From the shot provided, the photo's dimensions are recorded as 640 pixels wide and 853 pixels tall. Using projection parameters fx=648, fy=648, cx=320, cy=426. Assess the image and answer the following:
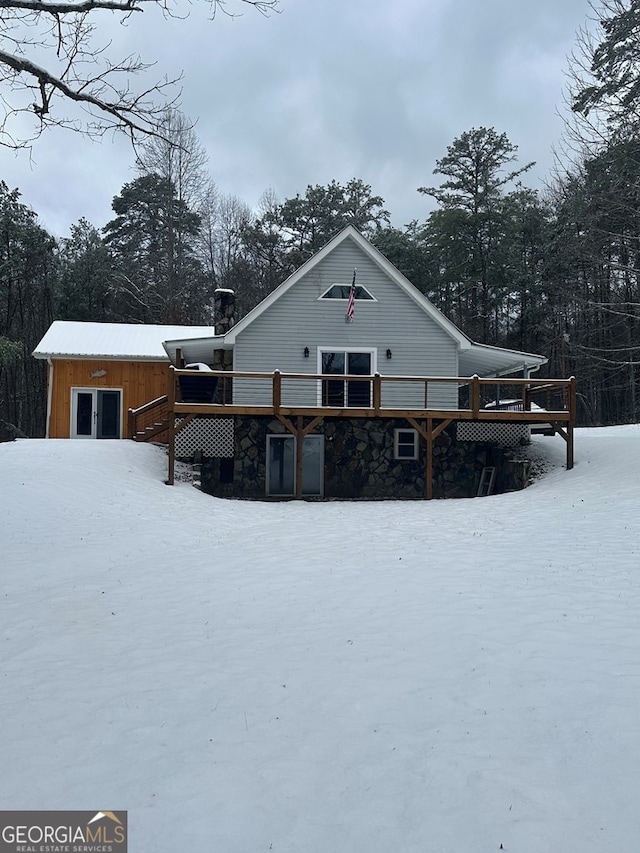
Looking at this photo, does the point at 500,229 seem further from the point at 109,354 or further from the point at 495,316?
the point at 109,354

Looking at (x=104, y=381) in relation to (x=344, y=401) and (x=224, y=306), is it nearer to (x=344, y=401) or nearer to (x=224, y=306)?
(x=224, y=306)

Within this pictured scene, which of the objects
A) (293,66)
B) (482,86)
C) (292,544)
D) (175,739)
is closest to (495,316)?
(482,86)

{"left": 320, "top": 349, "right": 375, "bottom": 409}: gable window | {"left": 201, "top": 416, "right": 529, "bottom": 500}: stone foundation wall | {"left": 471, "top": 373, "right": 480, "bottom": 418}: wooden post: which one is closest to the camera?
{"left": 471, "top": 373, "right": 480, "bottom": 418}: wooden post

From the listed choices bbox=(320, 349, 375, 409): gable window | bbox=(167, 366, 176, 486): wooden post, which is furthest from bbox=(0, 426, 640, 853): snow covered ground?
bbox=(320, 349, 375, 409): gable window

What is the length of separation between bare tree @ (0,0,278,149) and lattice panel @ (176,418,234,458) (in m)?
7.88

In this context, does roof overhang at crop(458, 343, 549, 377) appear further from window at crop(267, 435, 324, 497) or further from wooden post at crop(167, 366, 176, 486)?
wooden post at crop(167, 366, 176, 486)

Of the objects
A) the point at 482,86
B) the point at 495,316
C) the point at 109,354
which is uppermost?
the point at 482,86

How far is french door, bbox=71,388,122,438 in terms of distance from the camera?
2067 cm

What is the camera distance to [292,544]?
31.7 ft

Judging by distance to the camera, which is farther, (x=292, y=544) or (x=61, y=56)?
Answer: (x=292, y=544)

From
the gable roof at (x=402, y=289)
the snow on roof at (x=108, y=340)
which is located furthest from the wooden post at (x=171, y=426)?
the snow on roof at (x=108, y=340)

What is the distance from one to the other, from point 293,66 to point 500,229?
20736mm

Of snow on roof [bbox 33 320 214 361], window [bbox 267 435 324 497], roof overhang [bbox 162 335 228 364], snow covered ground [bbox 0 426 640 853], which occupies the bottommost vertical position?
snow covered ground [bbox 0 426 640 853]

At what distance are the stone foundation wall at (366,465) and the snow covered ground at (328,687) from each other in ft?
20.9
